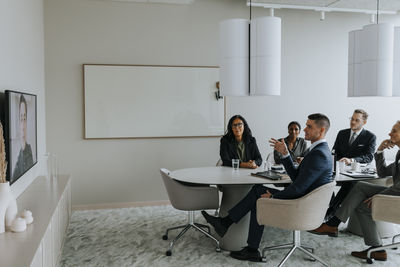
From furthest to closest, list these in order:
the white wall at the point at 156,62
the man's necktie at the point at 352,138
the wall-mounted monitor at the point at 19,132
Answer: the white wall at the point at 156,62, the man's necktie at the point at 352,138, the wall-mounted monitor at the point at 19,132

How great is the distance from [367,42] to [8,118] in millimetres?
3679

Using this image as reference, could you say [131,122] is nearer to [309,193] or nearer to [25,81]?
[25,81]

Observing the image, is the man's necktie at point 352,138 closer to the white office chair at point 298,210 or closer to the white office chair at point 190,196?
the white office chair at point 298,210

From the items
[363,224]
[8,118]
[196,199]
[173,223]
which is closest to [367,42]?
[363,224]

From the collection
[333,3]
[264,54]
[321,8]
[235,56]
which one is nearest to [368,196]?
[264,54]

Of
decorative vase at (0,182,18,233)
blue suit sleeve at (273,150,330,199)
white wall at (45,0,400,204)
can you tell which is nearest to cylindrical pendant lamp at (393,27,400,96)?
blue suit sleeve at (273,150,330,199)

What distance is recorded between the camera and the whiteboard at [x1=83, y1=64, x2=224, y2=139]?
5867 millimetres

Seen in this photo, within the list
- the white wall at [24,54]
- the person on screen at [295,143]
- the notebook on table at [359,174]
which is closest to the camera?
the white wall at [24,54]

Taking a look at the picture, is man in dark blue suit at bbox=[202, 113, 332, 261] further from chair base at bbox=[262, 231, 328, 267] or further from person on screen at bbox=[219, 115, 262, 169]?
person on screen at bbox=[219, 115, 262, 169]

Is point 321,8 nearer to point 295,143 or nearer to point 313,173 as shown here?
point 295,143

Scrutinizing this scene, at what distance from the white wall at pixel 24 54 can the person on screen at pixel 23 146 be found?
15 centimetres

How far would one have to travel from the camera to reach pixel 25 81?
14.1 feet

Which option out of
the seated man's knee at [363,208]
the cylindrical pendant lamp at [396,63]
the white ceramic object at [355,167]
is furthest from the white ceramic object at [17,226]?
the cylindrical pendant lamp at [396,63]

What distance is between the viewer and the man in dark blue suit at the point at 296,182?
355 centimetres
